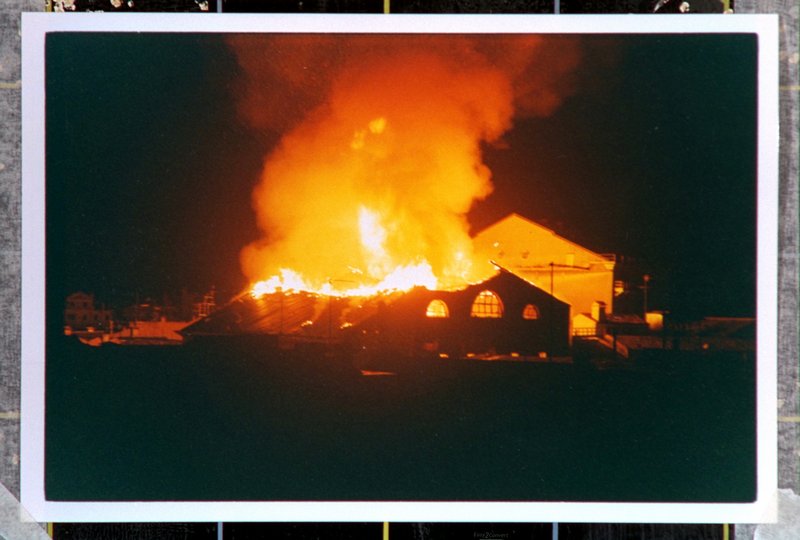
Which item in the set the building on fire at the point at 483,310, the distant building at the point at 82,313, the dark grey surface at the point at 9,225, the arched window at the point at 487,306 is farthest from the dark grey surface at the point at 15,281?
the arched window at the point at 487,306

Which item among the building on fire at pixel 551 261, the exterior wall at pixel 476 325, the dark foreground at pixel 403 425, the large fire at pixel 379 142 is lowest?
the dark foreground at pixel 403 425

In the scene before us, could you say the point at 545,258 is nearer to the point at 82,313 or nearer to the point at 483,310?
the point at 483,310

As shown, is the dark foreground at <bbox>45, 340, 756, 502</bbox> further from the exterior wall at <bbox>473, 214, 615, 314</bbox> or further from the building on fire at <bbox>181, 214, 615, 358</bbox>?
the exterior wall at <bbox>473, 214, 615, 314</bbox>

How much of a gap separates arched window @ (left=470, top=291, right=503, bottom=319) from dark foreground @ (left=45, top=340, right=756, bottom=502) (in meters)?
0.13

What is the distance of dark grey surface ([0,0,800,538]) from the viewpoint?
1.77 meters

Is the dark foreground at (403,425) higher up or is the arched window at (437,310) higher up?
the arched window at (437,310)

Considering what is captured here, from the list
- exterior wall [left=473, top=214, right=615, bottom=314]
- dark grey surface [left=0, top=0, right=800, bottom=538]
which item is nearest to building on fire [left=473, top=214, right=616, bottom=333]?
exterior wall [left=473, top=214, right=615, bottom=314]

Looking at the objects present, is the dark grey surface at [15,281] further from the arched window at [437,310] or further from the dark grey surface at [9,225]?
the arched window at [437,310]

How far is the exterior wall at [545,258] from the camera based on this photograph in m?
1.75

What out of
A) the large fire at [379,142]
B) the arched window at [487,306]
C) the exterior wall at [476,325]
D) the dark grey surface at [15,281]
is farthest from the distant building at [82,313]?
the arched window at [487,306]

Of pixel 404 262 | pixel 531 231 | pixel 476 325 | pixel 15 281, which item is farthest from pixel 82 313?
pixel 531 231

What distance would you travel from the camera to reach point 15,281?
70.0 inches

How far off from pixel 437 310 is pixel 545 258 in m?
0.31

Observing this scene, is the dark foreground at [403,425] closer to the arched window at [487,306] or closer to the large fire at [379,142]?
the arched window at [487,306]
